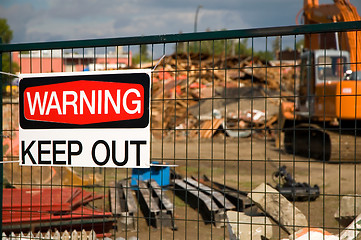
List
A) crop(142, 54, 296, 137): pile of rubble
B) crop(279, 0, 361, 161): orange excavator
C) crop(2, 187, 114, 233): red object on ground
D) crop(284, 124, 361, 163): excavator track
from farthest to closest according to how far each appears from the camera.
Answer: crop(142, 54, 296, 137): pile of rubble < crop(284, 124, 361, 163): excavator track < crop(279, 0, 361, 161): orange excavator < crop(2, 187, 114, 233): red object on ground

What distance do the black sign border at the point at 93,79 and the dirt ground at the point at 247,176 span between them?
383mm

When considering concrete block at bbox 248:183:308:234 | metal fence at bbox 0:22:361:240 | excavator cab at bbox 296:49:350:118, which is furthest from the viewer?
excavator cab at bbox 296:49:350:118

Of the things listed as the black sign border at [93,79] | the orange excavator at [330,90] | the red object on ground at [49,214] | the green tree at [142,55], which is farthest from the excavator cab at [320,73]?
the black sign border at [93,79]

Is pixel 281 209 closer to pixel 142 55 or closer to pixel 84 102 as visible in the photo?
pixel 84 102

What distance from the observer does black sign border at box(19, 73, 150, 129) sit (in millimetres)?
3889

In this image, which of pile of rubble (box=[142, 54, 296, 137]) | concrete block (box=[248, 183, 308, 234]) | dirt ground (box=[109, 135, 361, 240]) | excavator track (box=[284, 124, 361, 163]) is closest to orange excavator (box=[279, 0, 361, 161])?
excavator track (box=[284, 124, 361, 163])

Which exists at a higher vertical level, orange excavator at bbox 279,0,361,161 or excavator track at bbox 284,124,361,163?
orange excavator at bbox 279,0,361,161

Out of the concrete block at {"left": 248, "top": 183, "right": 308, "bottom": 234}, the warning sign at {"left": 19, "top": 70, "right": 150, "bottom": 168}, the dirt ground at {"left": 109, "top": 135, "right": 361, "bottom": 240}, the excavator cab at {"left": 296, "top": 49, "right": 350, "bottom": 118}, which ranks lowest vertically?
the dirt ground at {"left": 109, "top": 135, "right": 361, "bottom": 240}

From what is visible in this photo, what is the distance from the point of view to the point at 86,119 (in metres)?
4.05

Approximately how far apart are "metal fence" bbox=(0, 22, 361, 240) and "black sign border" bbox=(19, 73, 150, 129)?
0.12m

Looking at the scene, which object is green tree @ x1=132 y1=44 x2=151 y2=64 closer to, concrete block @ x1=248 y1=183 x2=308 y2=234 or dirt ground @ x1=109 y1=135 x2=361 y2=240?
dirt ground @ x1=109 y1=135 x2=361 y2=240

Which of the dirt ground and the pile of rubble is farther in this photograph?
the pile of rubble

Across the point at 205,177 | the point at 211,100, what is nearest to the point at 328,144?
the point at 205,177

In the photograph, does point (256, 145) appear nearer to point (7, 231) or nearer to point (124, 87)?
point (7, 231)
